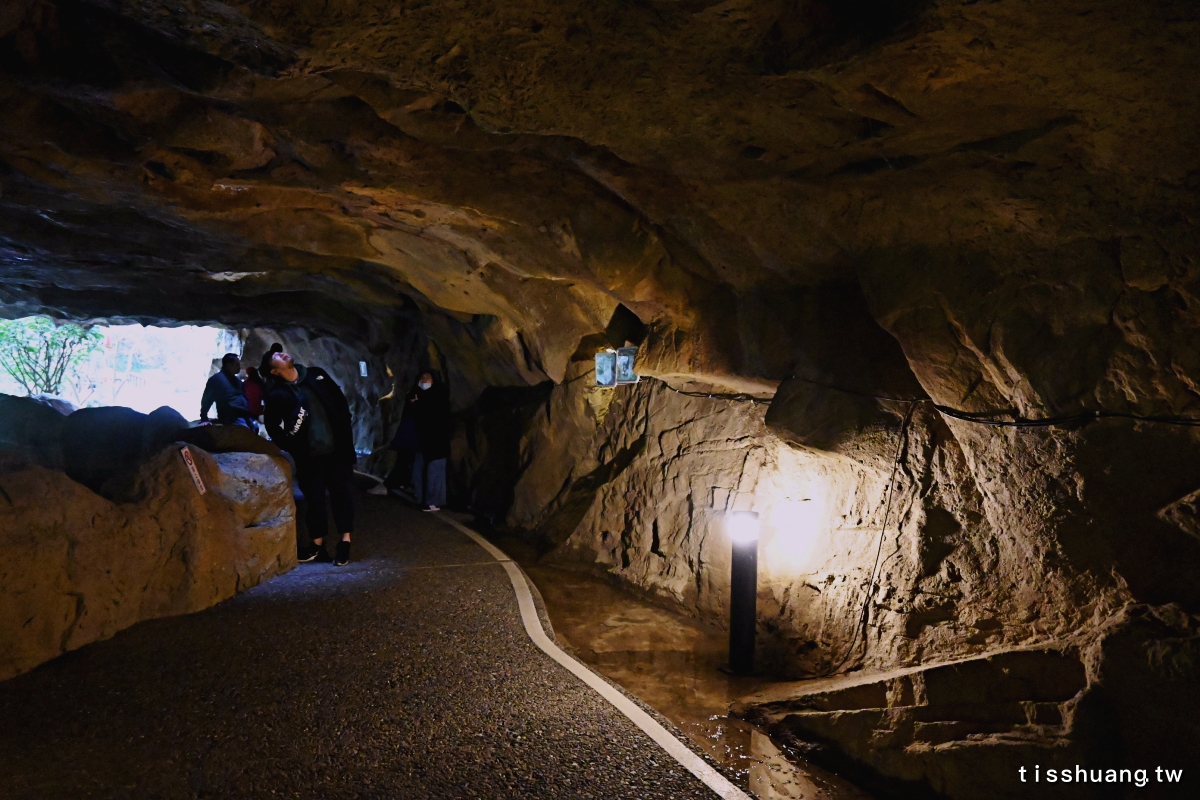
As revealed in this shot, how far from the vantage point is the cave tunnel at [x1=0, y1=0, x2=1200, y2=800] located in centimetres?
380

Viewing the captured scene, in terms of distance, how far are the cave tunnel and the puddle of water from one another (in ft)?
0.15

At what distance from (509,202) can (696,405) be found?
3115 millimetres

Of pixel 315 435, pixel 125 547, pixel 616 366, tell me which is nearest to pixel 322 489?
pixel 315 435

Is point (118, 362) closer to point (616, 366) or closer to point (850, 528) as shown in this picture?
point (616, 366)

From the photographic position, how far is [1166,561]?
395 cm

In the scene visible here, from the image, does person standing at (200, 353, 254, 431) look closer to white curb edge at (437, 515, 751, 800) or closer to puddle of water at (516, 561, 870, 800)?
puddle of water at (516, 561, 870, 800)

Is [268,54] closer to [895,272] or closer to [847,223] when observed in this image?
[847,223]

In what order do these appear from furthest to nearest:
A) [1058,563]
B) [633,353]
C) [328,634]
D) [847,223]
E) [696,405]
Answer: [633,353], [696,405], [328,634], [847,223], [1058,563]

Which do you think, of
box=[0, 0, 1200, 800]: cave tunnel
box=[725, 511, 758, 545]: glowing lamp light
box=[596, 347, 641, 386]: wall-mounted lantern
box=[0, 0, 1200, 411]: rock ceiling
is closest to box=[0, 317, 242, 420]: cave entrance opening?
box=[0, 0, 1200, 800]: cave tunnel

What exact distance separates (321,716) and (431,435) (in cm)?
767

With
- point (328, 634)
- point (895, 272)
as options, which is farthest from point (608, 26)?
point (328, 634)

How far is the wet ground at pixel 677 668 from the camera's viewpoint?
14.4ft

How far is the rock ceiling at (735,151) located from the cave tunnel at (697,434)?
3cm

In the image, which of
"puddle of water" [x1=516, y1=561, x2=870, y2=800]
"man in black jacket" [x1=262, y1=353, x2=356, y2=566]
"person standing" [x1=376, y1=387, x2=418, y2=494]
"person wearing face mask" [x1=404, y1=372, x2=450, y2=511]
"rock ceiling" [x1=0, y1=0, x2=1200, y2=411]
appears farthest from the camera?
"person standing" [x1=376, y1=387, x2=418, y2=494]
